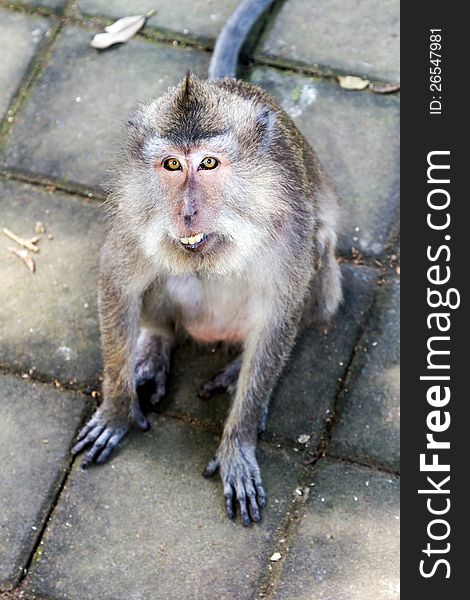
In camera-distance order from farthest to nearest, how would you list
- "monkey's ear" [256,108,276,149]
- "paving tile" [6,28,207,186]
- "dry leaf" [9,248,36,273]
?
"paving tile" [6,28,207,186] → "dry leaf" [9,248,36,273] → "monkey's ear" [256,108,276,149]

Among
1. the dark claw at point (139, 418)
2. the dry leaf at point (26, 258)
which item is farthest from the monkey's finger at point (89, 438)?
the dry leaf at point (26, 258)

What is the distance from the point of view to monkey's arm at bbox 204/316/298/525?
427cm

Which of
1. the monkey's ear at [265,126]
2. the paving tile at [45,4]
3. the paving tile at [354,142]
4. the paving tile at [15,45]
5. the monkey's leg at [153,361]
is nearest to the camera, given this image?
the monkey's ear at [265,126]

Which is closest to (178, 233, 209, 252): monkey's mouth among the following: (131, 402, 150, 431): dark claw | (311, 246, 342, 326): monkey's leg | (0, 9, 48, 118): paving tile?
(311, 246, 342, 326): monkey's leg

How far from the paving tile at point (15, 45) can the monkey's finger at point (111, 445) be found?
5.79 feet

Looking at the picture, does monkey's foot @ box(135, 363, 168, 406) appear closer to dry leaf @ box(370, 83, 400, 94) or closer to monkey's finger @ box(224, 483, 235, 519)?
monkey's finger @ box(224, 483, 235, 519)

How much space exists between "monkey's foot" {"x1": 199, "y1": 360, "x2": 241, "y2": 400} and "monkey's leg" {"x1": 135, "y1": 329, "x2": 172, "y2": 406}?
165 millimetres

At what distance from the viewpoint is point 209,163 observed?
363 cm

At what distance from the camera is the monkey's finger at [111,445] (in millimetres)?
4434

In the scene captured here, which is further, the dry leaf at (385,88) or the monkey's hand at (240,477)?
the dry leaf at (385,88)

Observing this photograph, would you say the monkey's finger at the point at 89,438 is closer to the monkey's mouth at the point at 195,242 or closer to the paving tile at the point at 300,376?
the paving tile at the point at 300,376

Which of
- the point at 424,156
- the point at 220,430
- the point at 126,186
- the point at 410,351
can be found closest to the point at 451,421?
the point at 410,351

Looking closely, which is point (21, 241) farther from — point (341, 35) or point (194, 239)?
point (341, 35)

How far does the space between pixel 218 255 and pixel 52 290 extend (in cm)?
132
